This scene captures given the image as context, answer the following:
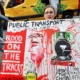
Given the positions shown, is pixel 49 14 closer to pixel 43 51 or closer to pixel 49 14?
Answer: pixel 49 14

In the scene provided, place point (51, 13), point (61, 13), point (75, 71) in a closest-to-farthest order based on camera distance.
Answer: point (75, 71), point (51, 13), point (61, 13)

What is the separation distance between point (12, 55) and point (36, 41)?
0.38m

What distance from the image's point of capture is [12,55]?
6191 millimetres

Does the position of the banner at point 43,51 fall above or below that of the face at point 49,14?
below

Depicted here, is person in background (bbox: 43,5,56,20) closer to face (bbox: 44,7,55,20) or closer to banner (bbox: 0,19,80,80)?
face (bbox: 44,7,55,20)

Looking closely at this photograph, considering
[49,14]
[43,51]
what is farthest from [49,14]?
[43,51]

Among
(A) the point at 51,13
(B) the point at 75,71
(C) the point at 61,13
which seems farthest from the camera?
(C) the point at 61,13

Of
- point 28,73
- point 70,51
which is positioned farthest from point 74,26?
point 28,73

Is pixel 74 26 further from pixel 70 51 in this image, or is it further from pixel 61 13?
pixel 61 13

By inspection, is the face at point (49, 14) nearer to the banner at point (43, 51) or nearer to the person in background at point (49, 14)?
the person in background at point (49, 14)

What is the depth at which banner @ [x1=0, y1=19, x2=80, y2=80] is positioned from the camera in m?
5.93

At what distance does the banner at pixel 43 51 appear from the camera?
593cm

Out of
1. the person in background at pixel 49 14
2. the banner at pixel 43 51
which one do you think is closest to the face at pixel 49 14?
the person in background at pixel 49 14

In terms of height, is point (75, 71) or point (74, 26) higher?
point (74, 26)
